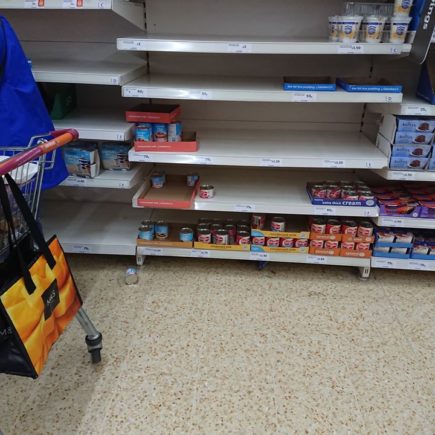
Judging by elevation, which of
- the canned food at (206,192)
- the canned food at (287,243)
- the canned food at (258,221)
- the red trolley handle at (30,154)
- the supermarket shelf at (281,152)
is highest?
the red trolley handle at (30,154)

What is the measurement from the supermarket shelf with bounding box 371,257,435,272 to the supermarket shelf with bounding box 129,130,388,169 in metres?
0.57

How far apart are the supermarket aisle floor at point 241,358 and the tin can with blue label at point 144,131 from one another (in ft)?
2.65

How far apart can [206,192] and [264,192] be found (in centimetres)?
37

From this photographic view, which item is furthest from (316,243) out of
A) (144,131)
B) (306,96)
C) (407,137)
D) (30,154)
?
(30,154)

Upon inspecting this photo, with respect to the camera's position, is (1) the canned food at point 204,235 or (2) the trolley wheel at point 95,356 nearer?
(2) the trolley wheel at point 95,356

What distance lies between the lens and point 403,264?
2.39 m

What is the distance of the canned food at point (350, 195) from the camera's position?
2.28 metres

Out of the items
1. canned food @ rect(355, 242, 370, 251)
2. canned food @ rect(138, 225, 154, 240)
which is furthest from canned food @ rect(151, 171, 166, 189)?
canned food @ rect(355, 242, 370, 251)

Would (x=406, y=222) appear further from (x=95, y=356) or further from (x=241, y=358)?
(x=95, y=356)

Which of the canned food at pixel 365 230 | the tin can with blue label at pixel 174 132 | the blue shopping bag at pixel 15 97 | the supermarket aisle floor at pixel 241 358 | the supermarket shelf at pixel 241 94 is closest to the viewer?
the supermarket aisle floor at pixel 241 358

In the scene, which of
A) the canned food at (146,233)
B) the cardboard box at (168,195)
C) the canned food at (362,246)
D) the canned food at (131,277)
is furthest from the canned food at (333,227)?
the canned food at (131,277)

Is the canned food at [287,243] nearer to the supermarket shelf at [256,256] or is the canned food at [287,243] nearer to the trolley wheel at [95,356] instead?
the supermarket shelf at [256,256]

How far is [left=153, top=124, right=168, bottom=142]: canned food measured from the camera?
7.29ft

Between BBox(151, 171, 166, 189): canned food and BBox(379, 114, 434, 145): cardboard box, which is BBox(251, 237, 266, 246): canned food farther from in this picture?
BBox(379, 114, 434, 145): cardboard box
